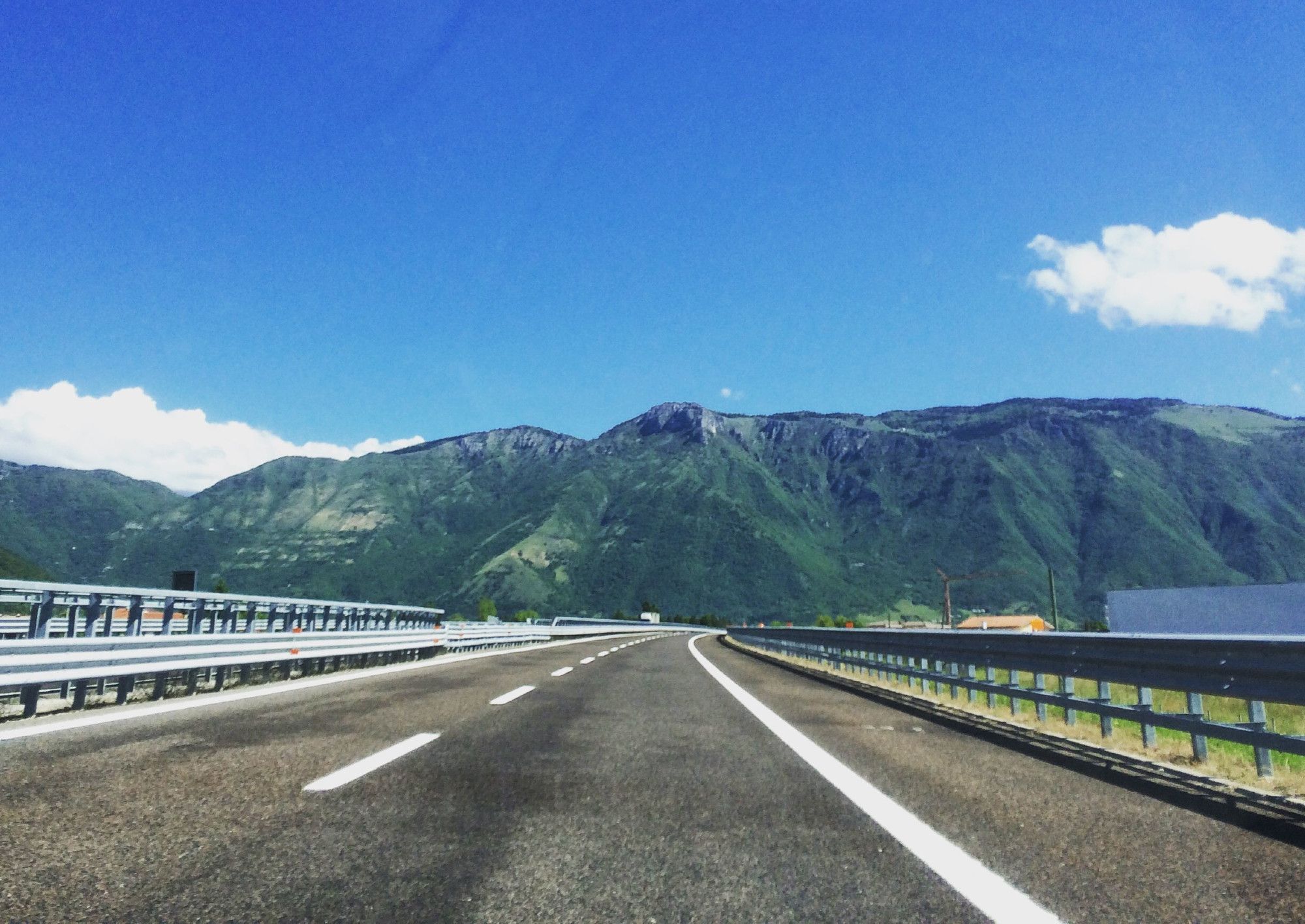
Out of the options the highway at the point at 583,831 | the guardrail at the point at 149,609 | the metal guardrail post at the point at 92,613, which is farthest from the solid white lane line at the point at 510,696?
the metal guardrail post at the point at 92,613

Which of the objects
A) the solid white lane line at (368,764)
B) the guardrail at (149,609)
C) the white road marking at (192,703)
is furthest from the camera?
the guardrail at (149,609)

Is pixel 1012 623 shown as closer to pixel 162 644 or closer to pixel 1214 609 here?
pixel 1214 609

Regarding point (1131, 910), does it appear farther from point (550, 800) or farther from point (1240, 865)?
point (550, 800)

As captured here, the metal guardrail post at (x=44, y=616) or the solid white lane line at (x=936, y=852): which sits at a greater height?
the metal guardrail post at (x=44, y=616)

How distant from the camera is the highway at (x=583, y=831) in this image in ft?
10.0

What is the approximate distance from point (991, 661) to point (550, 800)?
7.35m

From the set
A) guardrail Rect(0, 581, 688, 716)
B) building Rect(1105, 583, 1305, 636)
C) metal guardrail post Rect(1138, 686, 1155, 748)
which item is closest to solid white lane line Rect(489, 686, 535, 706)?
guardrail Rect(0, 581, 688, 716)

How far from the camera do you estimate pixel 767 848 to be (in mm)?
3834

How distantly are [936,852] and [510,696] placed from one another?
766cm

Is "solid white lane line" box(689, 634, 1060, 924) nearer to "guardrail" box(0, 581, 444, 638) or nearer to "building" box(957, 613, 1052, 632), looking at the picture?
"guardrail" box(0, 581, 444, 638)

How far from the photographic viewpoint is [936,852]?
3.84 m

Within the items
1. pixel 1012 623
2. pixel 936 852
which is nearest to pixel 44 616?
pixel 936 852

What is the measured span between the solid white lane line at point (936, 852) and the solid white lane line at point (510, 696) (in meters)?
4.11

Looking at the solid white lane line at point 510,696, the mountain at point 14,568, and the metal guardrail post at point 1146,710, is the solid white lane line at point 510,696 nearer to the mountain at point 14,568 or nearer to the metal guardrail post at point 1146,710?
the metal guardrail post at point 1146,710
